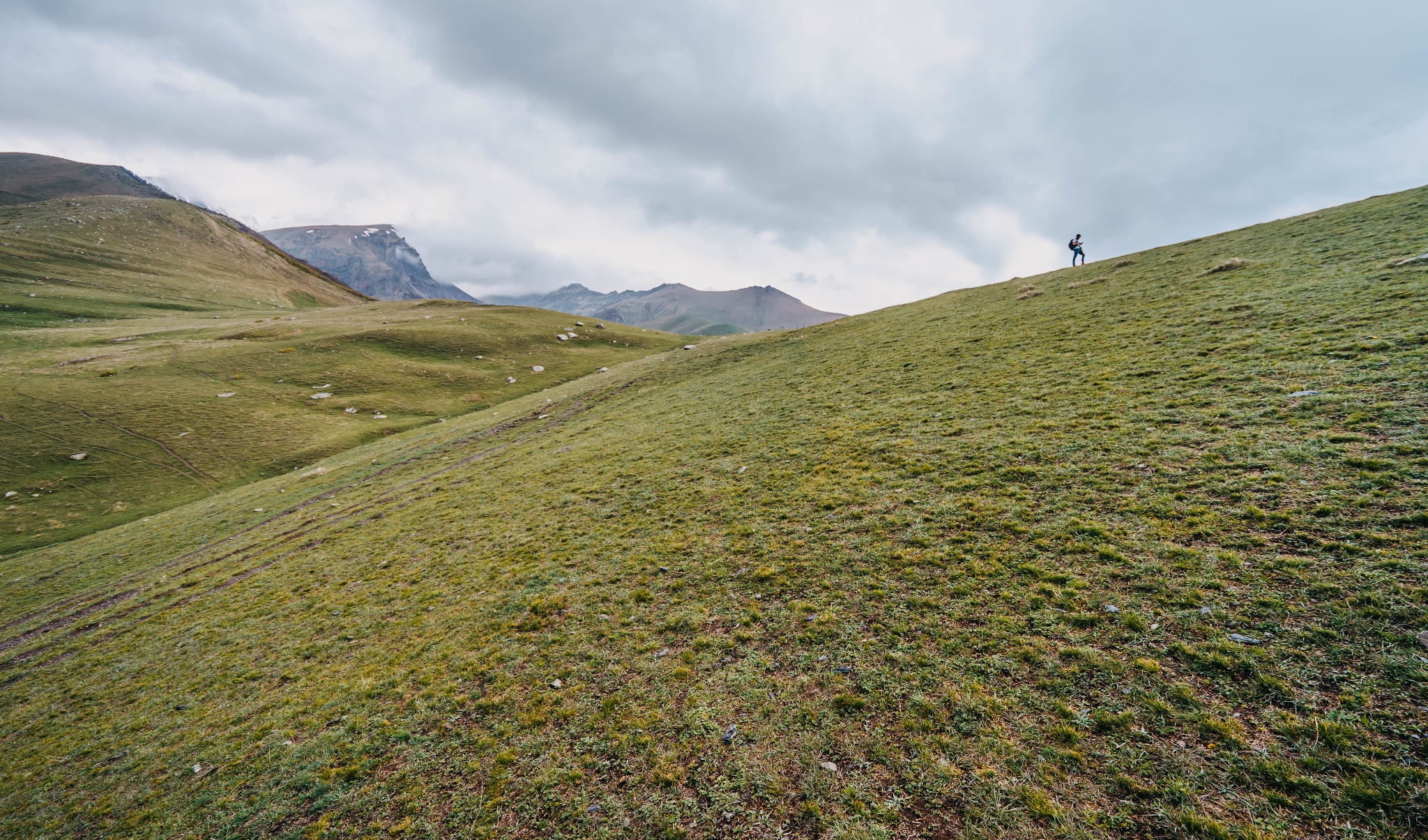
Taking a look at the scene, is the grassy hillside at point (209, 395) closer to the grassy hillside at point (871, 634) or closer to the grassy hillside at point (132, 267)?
the grassy hillside at point (132, 267)

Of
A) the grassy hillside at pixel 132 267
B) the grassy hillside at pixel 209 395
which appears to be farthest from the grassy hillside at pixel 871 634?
the grassy hillside at pixel 132 267

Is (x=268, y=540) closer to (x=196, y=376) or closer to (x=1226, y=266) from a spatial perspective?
(x=196, y=376)

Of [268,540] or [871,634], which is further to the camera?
[268,540]

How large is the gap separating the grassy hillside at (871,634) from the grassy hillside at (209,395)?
19163 millimetres

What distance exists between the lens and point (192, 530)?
26766 millimetres

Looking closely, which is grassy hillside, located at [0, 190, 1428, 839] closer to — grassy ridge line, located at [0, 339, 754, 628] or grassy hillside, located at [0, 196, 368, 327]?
grassy ridge line, located at [0, 339, 754, 628]

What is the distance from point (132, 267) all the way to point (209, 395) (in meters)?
93.0

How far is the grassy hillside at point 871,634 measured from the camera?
6.19 m

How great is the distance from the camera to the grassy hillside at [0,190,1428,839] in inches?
244

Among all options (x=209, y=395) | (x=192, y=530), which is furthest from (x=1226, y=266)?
(x=209, y=395)

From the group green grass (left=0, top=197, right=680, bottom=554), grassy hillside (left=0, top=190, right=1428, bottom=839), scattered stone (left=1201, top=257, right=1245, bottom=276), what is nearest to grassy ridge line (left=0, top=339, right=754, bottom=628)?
grassy hillside (left=0, top=190, right=1428, bottom=839)

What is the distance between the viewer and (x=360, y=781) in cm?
863

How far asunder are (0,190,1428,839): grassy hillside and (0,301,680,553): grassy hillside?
1916 cm

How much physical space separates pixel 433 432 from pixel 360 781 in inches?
1526
